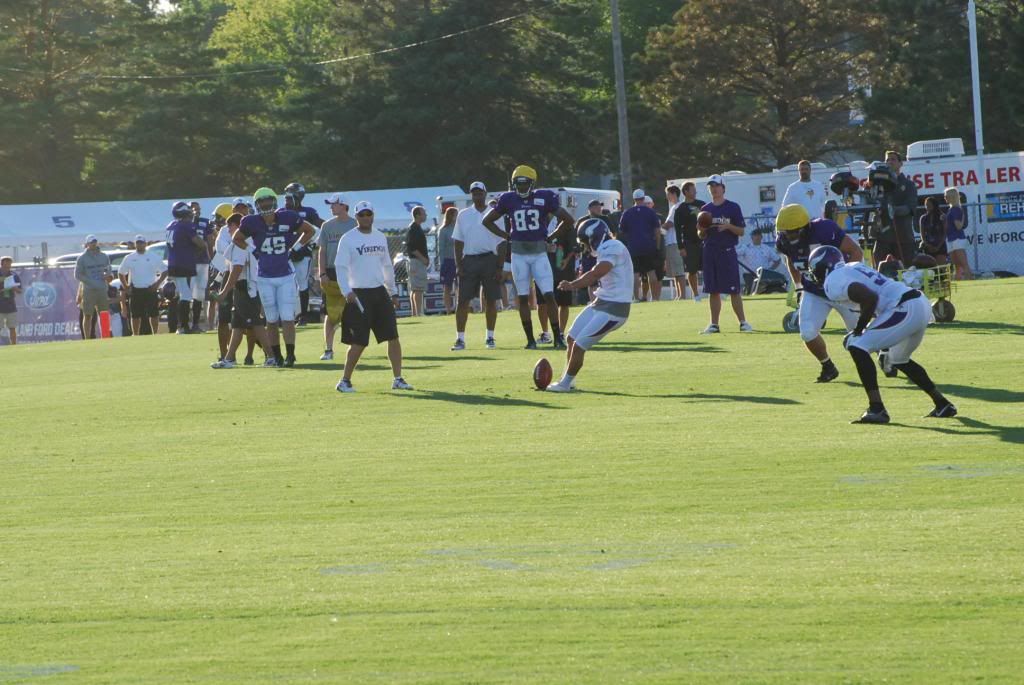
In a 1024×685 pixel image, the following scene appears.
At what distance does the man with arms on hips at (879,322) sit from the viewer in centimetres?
1270

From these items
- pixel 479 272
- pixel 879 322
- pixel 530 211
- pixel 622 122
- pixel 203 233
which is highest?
pixel 622 122

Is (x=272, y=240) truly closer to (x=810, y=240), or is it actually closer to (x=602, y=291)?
(x=602, y=291)

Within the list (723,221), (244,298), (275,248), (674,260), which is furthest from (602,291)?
(674,260)

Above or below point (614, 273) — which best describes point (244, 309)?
below

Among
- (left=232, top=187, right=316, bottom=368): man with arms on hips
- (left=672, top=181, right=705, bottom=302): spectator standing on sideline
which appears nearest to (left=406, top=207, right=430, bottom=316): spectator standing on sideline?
(left=672, top=181, right=705, bottom=302): spectator standing on sideline

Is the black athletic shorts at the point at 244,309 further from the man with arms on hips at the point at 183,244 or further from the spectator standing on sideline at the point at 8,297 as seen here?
the spectator standing on sideline at the point at 8,297

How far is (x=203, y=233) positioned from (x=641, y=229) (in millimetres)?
8099

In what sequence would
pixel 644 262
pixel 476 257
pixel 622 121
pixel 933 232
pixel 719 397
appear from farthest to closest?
1. pixel 622 121
2. pixel 644 262
3. pixel 933 232
4. pixel 476 257
5. pixel 719 397

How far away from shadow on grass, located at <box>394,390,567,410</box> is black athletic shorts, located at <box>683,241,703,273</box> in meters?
12.1

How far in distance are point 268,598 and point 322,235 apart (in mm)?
13772

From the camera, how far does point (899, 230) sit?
22.6 m

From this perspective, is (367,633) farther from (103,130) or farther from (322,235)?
(103,130)

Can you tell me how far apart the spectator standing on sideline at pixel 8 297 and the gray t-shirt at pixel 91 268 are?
2.51 metres

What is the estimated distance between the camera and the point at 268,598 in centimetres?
770
